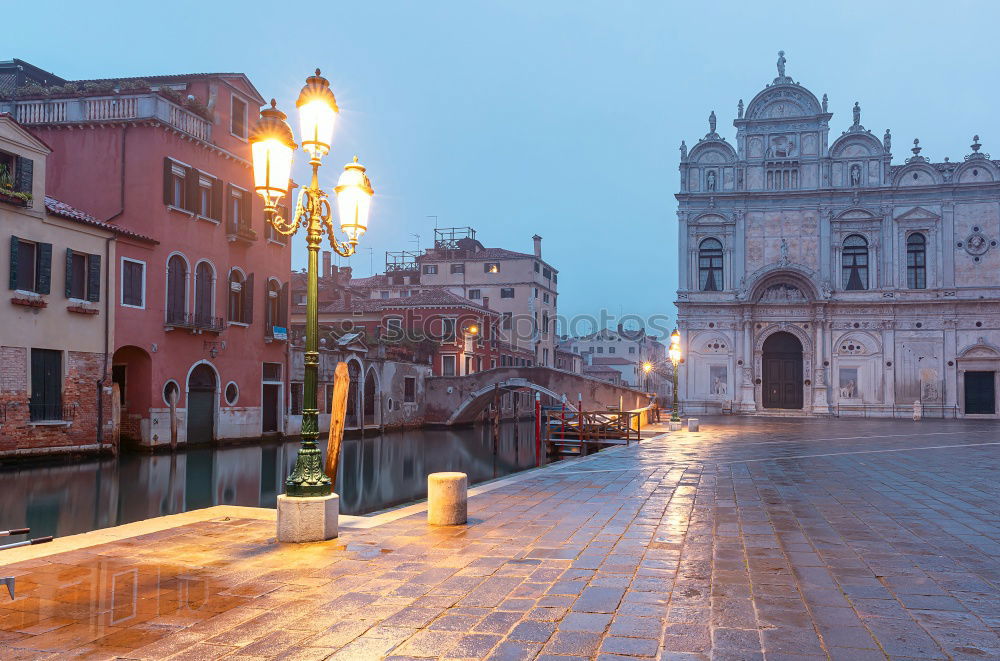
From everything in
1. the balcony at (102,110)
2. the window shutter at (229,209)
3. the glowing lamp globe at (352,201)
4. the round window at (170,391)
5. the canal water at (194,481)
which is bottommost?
the canal water at (194,481)

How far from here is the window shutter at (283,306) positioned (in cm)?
2711

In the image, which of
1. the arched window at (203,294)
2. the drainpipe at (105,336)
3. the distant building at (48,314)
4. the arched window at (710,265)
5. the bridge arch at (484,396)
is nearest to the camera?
the distant building at (48,314)

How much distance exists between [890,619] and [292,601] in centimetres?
364

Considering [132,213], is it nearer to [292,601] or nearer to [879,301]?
[292,601]

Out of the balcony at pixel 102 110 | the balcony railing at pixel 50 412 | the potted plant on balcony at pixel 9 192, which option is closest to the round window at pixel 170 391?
the balcony railing at pixel 50 412

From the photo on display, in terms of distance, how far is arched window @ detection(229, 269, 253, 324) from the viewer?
2478 cm

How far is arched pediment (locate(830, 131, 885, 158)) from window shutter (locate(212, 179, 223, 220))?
88.8ft

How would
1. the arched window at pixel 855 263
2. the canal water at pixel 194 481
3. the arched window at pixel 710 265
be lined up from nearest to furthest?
1. the canal water at pixel 194 481
2. the arched window at pixel 855 263
3. the arched window at pixel 710 265

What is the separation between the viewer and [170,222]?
72.3 ft

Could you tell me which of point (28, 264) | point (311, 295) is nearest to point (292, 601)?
point (311, 295)

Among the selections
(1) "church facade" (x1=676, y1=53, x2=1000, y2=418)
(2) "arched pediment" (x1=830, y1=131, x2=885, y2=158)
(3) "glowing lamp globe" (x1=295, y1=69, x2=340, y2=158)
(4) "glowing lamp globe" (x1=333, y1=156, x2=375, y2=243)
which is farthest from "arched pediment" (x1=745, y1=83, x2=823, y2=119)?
(3) "glowing lamp globe" (x1=295, y1=69, x2=340, y2=158)

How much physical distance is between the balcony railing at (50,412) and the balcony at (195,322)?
383cm

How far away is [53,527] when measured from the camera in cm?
1138

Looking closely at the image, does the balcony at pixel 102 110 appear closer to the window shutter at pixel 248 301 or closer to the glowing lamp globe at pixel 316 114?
the window shutter at pixel 248 301
